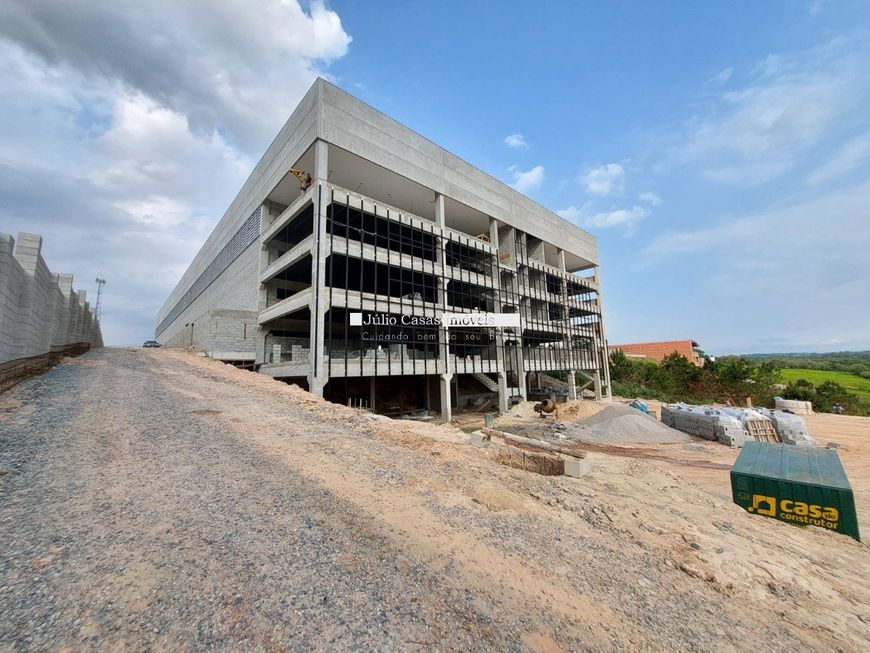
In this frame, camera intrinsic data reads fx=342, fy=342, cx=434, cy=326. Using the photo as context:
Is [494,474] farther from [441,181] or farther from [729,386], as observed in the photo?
[729,386]

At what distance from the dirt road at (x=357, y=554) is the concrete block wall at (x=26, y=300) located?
326 centimetres

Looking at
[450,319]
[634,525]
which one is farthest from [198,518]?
[450,319]

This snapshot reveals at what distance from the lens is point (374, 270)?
79.2 ft

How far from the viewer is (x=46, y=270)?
14258 mm

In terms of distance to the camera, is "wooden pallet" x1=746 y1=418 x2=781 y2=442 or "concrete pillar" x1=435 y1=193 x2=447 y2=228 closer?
"wooden pallet" x1=746 y1=418 x2=781 y2=442

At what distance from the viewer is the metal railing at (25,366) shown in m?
10.4

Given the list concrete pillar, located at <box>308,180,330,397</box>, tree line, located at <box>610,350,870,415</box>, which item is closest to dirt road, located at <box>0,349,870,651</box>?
concrete pillar, located at <box>308,180,330,397</box>

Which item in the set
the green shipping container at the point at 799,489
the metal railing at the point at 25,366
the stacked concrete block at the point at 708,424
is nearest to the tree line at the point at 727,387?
the stacked concrete block at the point at 708,424

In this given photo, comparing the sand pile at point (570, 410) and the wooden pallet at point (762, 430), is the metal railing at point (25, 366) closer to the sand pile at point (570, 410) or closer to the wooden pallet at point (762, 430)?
the sand pile at point (570, 410)

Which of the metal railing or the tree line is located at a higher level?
the metal railing

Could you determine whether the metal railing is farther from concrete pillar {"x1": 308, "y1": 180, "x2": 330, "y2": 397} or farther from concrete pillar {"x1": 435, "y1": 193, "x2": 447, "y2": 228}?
concrete pillar {"x1": 435, "y1": 193, "x2": 447, "y2": 228}

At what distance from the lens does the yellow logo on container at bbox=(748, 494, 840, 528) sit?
861 cm

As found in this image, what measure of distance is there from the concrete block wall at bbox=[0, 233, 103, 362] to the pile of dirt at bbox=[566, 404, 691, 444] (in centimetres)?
2565

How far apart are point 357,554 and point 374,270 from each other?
21282mm
